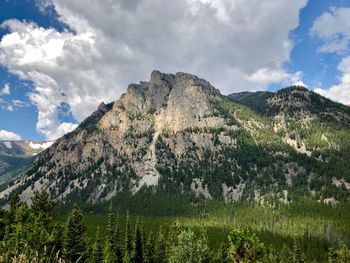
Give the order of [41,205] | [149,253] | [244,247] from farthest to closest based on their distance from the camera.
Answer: [149,253], [41,205], [244,247]

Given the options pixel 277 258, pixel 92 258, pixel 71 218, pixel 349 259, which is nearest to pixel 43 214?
pixel 71 218

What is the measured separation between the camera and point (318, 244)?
18425cm

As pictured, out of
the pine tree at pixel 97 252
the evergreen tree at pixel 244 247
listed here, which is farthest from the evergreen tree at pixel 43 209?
the evergreen tree at pixel 244 247

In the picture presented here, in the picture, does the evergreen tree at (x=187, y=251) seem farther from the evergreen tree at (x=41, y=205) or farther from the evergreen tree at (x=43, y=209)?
the evergreen tree at (x=41, y=205)

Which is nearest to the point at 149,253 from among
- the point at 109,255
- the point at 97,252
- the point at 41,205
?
the point at 109,255

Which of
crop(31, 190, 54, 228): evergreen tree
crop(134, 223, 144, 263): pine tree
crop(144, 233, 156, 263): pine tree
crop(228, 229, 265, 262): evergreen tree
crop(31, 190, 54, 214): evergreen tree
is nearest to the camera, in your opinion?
crop(228, 229, 265, 262): evergreen tree

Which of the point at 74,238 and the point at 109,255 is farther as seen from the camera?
the point at 109,255

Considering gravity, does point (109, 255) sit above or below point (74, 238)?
below

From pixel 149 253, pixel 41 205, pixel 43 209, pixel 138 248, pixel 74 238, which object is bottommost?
pixel 149 253

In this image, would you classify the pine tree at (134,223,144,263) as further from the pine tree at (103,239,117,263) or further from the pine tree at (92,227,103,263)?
the pine tree at (92,227,103,263)

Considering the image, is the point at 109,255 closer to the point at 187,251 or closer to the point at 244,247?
the point at 187,251

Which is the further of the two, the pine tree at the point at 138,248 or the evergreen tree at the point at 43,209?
the pine tree at the point at 138,248

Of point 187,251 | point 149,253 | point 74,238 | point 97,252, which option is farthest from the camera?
point 149,253

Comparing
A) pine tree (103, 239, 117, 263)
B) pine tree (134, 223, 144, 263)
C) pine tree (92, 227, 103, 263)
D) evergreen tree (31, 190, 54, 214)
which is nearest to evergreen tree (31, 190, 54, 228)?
evergreen tree (31, 190, 54, 214)
